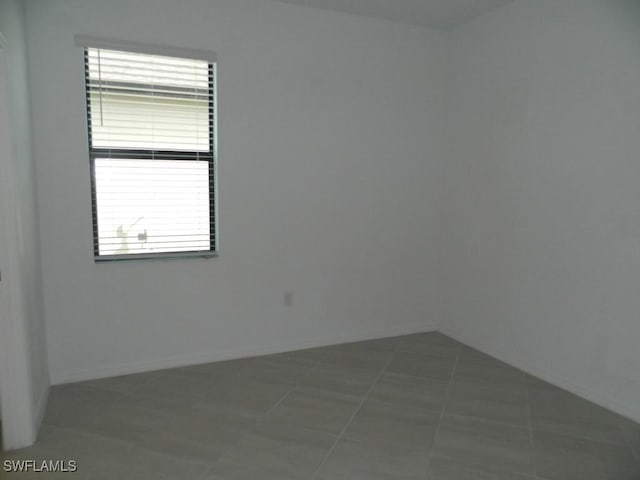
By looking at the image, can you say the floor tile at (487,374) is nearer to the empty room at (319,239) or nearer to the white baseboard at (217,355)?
the empty room at (319,239)

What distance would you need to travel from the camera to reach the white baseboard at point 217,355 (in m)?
3.21

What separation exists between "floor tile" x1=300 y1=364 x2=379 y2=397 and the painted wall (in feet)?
5.35

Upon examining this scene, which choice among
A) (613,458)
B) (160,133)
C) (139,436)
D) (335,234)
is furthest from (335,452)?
(160,133)

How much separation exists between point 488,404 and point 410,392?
0.49m

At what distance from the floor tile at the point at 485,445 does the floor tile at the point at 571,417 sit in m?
0.21

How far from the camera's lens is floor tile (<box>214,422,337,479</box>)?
2.28m

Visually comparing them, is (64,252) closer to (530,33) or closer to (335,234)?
(335,234)

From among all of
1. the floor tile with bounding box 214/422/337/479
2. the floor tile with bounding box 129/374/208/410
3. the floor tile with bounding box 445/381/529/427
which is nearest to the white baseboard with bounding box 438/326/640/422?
the floor tile with bounding box 445/381/529/427

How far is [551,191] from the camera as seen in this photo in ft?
10.6

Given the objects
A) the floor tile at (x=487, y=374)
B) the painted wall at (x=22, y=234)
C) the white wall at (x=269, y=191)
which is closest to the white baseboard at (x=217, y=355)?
the white wall at (x=269, y=191)

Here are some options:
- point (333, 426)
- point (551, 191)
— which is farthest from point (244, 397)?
point (551, 191)

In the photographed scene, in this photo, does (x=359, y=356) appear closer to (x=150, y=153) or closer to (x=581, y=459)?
(x=581, y=459)

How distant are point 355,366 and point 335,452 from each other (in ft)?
3.79

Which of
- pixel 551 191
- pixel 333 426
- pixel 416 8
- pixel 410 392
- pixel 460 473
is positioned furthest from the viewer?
pixel 416 8
